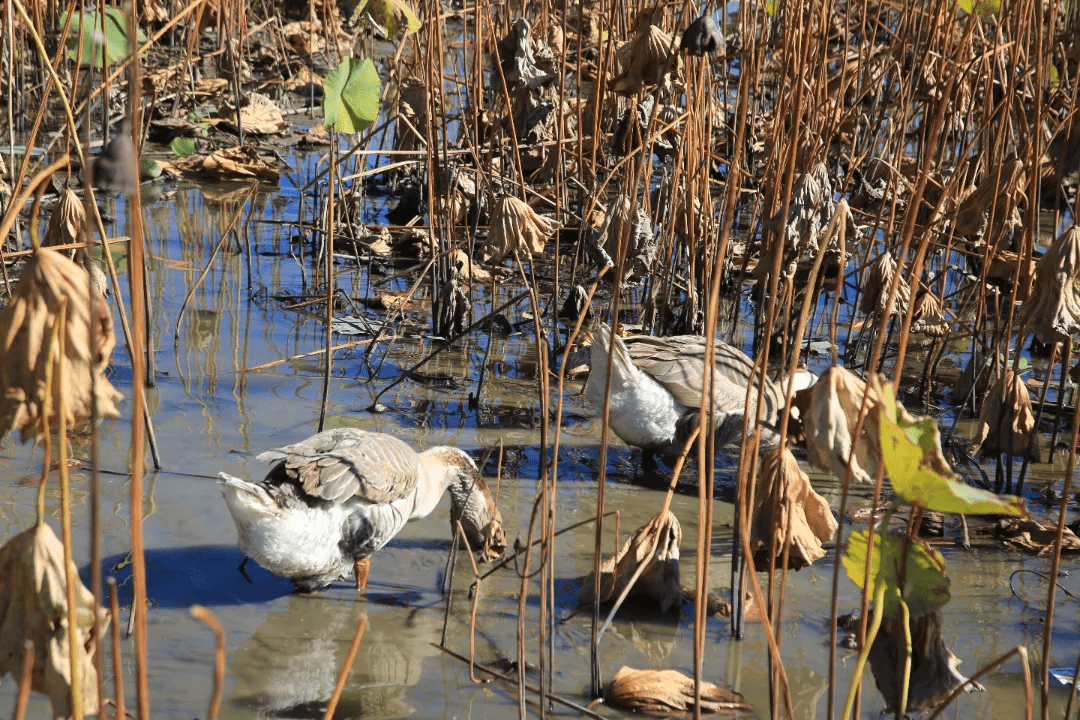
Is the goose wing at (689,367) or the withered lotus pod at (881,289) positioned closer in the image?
the withered lotus pod at (881,289)

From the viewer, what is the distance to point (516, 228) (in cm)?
392

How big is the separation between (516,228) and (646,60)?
78cm

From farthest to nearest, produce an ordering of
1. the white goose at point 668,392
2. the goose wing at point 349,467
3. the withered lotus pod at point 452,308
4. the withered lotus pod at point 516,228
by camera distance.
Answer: the withered lotus pod at point 452,308
the white goose at point 668,392
the withered lotus pod at point 516,228
the goose wing at point 349,467

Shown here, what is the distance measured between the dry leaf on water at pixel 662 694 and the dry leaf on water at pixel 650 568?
0.88 ft

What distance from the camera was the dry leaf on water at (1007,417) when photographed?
4238 mm

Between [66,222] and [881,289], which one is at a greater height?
[66,222]

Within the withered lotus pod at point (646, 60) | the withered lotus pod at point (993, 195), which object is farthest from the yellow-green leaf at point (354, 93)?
the withered lotus pod at point (993, 195)

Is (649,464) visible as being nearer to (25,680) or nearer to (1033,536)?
(1033,536)

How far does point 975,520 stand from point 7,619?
3.88 m

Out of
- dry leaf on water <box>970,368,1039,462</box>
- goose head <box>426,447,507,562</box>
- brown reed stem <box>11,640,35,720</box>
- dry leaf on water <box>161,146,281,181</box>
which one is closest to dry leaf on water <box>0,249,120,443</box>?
brown reed stem <box>11,640,35,720</box>

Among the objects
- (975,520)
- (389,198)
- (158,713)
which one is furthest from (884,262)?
(389,198)

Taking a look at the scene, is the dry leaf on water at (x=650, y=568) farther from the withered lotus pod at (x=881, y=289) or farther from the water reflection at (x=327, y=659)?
the withered lotus pod at (x=881, y=289)

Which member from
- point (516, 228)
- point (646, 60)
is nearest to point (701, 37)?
point (646, 60)

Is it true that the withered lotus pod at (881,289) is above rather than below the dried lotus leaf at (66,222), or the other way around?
below
